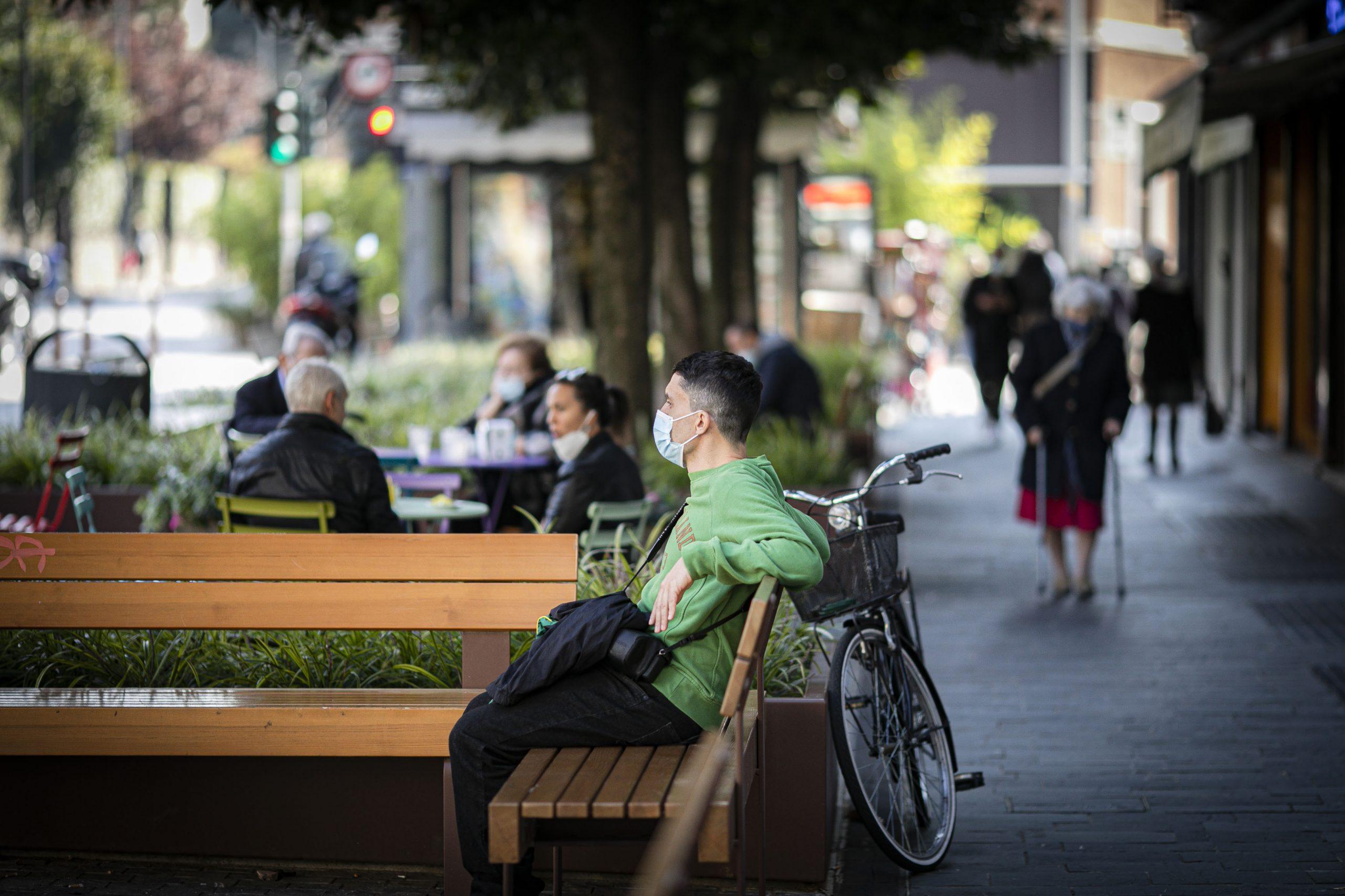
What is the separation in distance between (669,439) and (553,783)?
97 centimetres

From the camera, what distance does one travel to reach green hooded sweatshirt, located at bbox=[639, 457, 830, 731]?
421 centimetres

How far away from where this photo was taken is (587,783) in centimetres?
410

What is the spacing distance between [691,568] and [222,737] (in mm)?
1678

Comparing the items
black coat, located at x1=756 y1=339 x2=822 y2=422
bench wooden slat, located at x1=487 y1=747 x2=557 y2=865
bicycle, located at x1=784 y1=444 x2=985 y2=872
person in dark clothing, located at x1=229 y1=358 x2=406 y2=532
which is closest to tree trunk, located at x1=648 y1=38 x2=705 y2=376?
black coat, located at x1=756 y1=339 x2=822 y2=422

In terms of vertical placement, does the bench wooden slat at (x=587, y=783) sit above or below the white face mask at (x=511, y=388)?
below

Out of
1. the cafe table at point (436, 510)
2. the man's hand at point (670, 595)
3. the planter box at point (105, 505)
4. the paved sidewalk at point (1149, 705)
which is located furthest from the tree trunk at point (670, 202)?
the man's hand at point (670, 595)

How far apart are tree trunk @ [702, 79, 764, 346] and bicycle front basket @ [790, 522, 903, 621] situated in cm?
1205

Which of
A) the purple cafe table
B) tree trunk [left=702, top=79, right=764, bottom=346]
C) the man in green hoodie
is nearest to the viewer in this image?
the man in green hoodie

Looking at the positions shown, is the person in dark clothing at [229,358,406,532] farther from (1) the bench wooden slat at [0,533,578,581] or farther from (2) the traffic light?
(2) the traffic light

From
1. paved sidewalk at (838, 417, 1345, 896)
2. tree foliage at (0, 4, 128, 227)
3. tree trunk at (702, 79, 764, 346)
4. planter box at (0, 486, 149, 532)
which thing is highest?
tree foliage at (0, 4, 128, 227)

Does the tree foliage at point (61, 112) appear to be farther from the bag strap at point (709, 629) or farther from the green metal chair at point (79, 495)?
the bag strap at point (709, 629)

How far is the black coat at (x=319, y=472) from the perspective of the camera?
6.91 metres

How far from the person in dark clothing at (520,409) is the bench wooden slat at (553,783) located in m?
4.69

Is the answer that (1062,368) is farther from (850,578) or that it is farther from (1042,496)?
(850,578)
